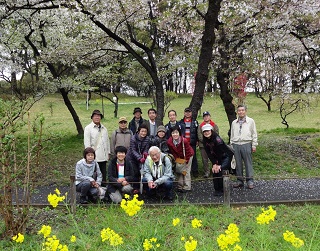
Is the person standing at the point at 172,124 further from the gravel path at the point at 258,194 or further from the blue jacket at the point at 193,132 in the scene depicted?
the gravel path at the point at 258,194

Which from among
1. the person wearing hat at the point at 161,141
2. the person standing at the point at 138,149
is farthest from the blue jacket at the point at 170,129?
the person standing at the point at 138,149

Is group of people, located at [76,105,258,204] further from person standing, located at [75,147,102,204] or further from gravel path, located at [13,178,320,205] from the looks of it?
gravel path, located at [13,178,320,205]

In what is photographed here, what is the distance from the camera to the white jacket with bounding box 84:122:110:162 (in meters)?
6.58

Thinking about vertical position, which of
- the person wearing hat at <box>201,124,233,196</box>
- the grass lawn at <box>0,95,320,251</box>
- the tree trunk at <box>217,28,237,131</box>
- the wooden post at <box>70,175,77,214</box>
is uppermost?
the tree trunk at <box>217,28,237,131</box>

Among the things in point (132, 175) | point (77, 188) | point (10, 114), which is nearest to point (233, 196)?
point (132, 175)

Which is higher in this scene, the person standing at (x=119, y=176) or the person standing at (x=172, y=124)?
the person standing at (x=172, y=124)

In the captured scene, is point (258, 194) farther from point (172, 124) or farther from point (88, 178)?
point (88, 178)

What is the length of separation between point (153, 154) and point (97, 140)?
1.39 meters

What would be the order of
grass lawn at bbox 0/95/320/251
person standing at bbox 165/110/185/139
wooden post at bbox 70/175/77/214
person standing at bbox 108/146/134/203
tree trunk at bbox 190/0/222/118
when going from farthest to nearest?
tree trunk at bbox 190/0/222/118 < person standing at bbox 165/110/185/139 < person standing at bbox 108/146/134/203 < wooden post at bbox 70/175/77/214 < grass lawn at bbox 0/95/320/251

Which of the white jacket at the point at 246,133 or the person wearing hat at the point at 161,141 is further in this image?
the white jacket at the point at 246,133

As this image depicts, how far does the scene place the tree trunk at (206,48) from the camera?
7312 mm

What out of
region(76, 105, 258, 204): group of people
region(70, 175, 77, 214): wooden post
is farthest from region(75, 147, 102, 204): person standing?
region(70, 175, 77, 214): wooden post

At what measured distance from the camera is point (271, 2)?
370 inches

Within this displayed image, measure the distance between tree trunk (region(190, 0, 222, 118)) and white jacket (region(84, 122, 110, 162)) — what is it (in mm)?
2456
